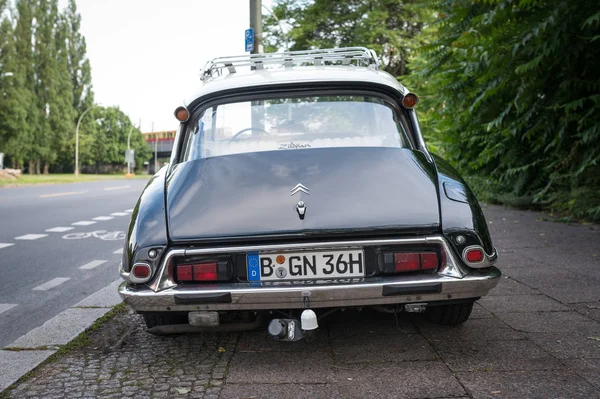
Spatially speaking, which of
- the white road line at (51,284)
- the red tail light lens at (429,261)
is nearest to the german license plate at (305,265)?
the red tail light lens at (429,261)

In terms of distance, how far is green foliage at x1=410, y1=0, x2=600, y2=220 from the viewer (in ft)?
23.7

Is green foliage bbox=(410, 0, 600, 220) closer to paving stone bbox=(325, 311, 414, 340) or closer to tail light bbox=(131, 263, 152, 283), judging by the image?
paving stone bbox=(325, 311, 414, 340)

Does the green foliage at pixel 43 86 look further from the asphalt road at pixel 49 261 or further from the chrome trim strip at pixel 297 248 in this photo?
the chrome trim strip at pixel 297 248

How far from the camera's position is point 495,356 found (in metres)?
3.17

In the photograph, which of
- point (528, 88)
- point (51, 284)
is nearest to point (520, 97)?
point (528, 88)

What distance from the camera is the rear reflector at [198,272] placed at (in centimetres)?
299

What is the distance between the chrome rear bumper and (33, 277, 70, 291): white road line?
9.94ft

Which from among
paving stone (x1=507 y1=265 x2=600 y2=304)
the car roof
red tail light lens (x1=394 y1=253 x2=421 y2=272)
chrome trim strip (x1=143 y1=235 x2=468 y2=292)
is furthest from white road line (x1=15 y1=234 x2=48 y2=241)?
red tail light lens (x1=394 y1=253 x2=421 y2=272)

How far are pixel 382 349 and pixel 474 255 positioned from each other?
770 mm

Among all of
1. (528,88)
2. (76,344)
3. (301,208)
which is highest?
(528,88)

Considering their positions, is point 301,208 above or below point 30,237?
above

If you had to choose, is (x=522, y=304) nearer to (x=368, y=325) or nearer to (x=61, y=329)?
(x=368, y=325)

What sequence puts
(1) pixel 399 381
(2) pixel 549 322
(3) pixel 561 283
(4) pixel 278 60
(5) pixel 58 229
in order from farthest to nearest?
(5) pixel 58 229 < (3) pixel 561 283 < (4) pixel 278 60 < (2) pixel 549 322 < (1) pixel 399 381

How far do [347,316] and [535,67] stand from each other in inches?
198
